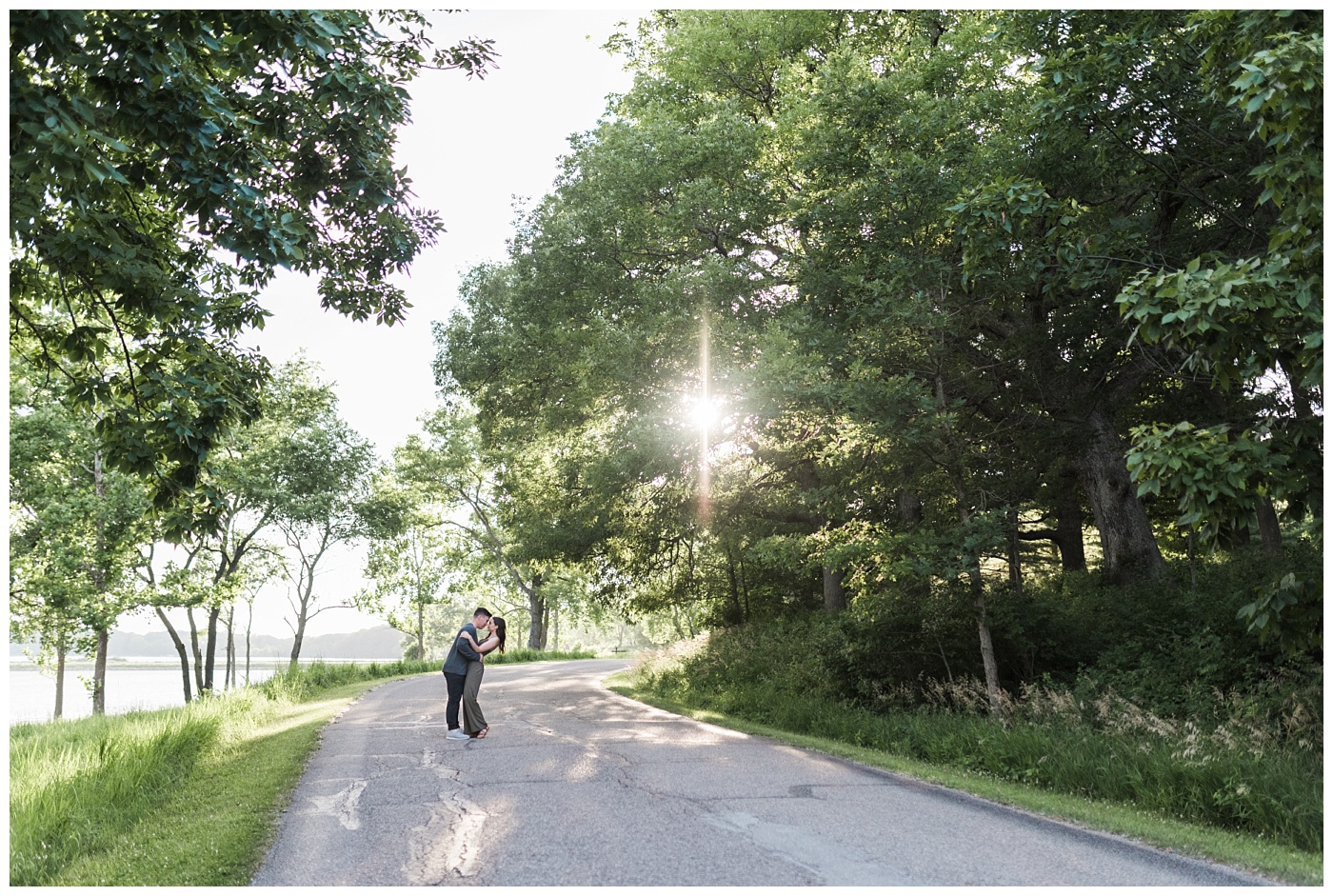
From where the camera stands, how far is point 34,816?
640 cm

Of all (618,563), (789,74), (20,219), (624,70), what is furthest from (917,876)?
(624,70)

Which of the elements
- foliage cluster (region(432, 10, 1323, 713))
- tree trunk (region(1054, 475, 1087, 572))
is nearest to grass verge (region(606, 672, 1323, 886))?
foliage cluster (region(432, 10, 1323, 713))

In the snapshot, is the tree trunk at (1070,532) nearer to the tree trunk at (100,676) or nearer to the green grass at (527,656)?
the green grass at (527,656)

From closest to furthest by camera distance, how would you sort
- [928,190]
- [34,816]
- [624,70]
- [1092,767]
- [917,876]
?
[917,876], [34,816], [1092,767], [928,190], [624,70]

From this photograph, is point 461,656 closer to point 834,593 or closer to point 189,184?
point 189,184

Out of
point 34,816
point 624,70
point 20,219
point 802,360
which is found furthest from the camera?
point 624,70

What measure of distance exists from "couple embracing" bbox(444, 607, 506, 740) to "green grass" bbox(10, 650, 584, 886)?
5.97 feet

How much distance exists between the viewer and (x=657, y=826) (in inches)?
240

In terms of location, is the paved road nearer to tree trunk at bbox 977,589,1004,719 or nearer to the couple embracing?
the couple embracing

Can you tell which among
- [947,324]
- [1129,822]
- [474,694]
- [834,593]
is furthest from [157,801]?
[834,593]

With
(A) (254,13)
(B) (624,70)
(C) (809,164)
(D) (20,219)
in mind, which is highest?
(B) (624,70)

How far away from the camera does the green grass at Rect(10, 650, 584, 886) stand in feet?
17.9

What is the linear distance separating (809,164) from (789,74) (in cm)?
369

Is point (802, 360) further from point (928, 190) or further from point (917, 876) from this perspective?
point (917, 876)
